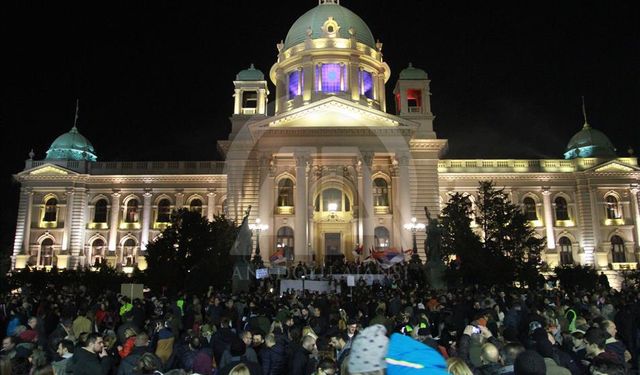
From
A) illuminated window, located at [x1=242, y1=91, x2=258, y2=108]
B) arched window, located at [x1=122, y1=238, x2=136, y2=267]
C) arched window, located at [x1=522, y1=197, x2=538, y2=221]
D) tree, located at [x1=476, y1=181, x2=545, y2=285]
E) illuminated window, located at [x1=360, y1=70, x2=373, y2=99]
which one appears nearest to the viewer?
tree, located at [x1=476, y1=181, x2=545, y2=285]

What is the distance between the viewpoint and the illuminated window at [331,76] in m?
55.6

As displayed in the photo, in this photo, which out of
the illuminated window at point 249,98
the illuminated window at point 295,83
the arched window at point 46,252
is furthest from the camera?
the illuminated window at point 295,83

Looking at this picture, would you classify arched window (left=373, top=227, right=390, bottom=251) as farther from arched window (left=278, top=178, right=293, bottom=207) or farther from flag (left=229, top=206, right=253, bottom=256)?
flag (left=229, top=206, right=253, bottom=256)

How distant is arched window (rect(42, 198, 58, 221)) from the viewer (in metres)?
54.7

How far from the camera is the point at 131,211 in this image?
185 feet

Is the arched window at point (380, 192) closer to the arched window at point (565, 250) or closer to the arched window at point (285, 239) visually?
the arched window at point (285, 239)

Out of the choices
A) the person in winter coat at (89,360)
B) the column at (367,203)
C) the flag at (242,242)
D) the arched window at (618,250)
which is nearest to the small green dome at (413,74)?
the column at (367,203)

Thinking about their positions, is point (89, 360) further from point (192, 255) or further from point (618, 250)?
point (618, 250)

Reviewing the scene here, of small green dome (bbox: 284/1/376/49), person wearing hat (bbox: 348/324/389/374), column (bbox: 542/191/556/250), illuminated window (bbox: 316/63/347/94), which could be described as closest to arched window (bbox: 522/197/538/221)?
column (bbox: 542/191/556/250)

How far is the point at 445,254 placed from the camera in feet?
119

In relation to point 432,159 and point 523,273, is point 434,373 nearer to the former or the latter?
point 523,273

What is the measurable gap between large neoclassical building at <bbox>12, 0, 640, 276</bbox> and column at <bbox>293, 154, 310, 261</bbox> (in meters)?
0.88

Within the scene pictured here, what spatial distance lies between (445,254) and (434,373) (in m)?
34.2

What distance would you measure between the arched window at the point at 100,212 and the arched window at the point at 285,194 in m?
20.4
